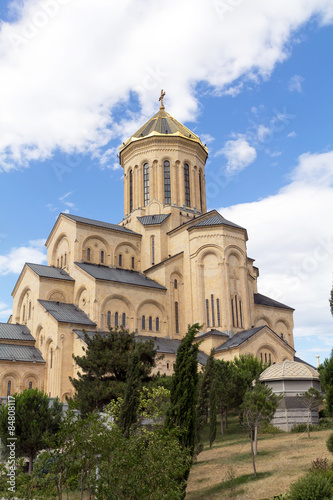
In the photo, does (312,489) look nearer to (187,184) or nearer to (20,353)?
(20,353)

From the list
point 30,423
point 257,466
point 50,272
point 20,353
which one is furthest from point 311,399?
point 50,272

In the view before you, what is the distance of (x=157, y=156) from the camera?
1708 inches

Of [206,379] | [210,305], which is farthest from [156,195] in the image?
[206,379]

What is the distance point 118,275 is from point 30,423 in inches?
690

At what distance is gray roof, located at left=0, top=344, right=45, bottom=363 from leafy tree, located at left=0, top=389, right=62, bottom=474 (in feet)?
31.0

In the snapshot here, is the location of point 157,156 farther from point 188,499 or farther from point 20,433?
point 188,499

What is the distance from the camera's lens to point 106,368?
21.8 m

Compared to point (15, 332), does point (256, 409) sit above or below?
below

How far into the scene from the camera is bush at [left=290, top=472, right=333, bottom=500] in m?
11.5

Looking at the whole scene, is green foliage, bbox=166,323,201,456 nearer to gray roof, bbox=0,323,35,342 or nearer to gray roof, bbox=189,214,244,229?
gray roof, bbox=0,323,35,342

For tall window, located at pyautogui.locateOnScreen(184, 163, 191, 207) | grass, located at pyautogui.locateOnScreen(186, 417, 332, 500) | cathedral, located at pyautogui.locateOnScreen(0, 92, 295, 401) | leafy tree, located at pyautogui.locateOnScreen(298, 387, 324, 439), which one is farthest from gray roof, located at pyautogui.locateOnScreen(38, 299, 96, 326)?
leafy tree, located at pyautogui.locateOnScreen(298, 387, 324, 439)

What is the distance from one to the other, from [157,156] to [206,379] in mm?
27044

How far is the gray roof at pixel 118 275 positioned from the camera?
34656mm

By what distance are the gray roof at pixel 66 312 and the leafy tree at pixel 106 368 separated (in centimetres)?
811
